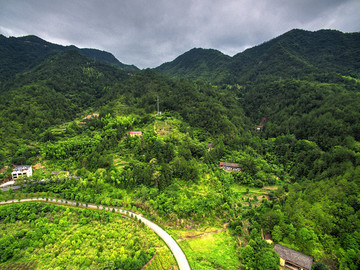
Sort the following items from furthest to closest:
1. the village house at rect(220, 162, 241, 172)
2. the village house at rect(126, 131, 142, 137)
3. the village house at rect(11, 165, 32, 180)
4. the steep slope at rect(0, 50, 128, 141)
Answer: the steep slope at rect(0, 50, 128, 141) → the village house at rect(126, 131, 142, 137) → the village house at rect(220, 162, 241, 172) → the village house at rect(11, 165, 32, 180)

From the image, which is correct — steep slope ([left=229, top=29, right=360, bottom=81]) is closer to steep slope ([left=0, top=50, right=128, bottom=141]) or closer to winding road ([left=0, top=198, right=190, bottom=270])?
steep slope ([left=0, top=50, right=128, bottom=141])

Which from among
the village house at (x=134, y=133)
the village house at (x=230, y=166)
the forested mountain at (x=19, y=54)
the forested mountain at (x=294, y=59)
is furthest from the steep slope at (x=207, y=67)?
the forested mountain at (x=19, y=54)

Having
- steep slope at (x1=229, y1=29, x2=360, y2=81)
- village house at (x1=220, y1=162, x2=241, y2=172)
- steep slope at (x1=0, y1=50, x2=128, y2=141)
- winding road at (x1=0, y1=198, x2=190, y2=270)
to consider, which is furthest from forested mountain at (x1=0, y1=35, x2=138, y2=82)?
steep slope at (x1=229, y1=29, x2=360, y2=81)

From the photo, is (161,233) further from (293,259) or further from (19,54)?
(19,54)

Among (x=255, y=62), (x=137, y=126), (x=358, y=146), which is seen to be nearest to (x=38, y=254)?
(x=137, y=126)

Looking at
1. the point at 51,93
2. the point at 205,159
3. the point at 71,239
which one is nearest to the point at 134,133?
the point at 205,159
